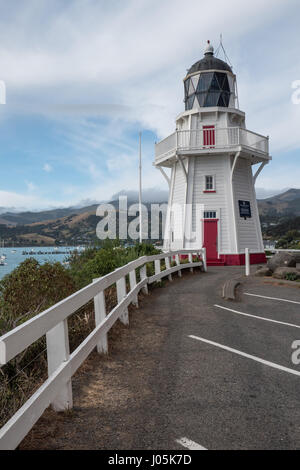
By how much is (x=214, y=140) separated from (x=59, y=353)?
77.1 feet

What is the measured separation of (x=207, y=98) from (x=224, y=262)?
38.1 feet

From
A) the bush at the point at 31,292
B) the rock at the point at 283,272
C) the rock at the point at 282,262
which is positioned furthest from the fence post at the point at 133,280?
the rock at the point at 282,262

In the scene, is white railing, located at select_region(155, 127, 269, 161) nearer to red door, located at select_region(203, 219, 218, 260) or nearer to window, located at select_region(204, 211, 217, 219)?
window, located at select_region(204, 211, 217, 219)

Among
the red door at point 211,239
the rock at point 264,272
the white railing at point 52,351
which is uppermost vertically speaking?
the red door at point 211,239

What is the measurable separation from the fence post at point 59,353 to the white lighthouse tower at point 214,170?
2138cm

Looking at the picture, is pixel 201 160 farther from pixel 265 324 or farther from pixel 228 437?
pixel 228 437

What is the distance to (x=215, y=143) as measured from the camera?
2544cm

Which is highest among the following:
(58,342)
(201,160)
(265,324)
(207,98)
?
(207,98)

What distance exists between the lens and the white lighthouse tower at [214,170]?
81.9 feet

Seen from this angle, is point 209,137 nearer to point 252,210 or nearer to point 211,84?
point 211,84

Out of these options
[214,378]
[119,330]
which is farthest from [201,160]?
[214,378]

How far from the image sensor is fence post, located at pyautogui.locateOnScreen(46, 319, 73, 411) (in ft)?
A: 12.6

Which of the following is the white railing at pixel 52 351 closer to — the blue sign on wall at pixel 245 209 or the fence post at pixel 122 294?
the fence post at pixel 122 294

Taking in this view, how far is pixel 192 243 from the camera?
25297mm
